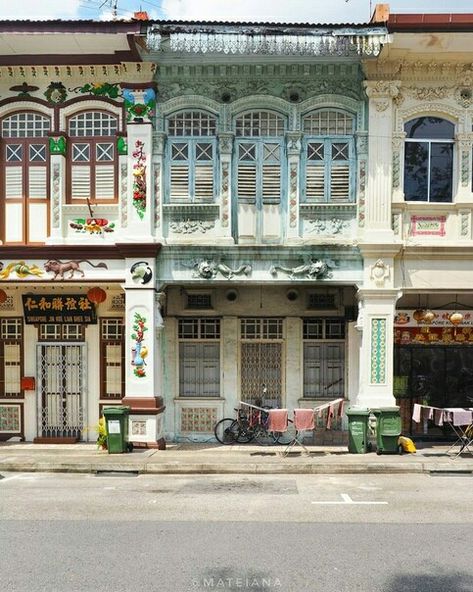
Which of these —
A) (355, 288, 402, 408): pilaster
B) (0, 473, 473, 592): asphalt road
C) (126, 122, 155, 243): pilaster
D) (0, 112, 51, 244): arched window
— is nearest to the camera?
(0, 473, 473, 592): asphalt road

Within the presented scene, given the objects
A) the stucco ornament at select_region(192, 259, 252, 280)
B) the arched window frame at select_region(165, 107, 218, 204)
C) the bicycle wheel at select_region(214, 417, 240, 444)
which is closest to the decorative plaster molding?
the arched window frame at select_region(165, 107, 218, 204)

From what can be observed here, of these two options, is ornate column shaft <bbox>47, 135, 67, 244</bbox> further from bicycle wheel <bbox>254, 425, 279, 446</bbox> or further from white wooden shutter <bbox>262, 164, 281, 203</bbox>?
bicycle wheel <bbox>254, 425, 279, 446</bbox>

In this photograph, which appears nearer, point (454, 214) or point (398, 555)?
point (398, 555)

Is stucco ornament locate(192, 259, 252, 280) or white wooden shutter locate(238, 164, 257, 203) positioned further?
white wooden shutter locate(238, 164, 257, 203)

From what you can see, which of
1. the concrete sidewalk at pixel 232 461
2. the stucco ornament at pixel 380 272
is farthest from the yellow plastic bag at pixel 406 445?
the stucco ornament at pixel 380 272

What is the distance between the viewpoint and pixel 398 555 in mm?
6773

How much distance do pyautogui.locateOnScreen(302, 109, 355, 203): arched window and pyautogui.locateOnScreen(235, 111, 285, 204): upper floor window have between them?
0.61m

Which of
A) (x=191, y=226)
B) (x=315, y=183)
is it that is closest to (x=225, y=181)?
(x=191, y=226)

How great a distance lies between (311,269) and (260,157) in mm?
2770

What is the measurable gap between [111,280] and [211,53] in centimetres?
536

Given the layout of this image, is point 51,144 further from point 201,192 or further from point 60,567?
point 60,567

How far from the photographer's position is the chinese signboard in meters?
14.3

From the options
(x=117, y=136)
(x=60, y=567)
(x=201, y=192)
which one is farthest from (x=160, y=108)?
(x=60, y=567)

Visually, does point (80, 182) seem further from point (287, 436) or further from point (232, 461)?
point (287, 436)
